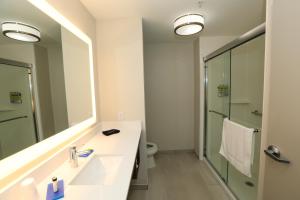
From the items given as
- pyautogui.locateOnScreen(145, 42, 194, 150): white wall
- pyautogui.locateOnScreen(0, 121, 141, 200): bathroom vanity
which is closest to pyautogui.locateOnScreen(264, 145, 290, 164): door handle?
pyautogui.locateOnScreen(0, 121, 141, 200): bathroom vanity

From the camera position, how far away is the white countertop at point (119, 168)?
2.54 feet

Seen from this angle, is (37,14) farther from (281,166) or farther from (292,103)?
(281,166)

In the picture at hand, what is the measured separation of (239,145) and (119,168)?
1.39 metres

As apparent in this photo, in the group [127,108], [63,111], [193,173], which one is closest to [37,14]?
[63,111]

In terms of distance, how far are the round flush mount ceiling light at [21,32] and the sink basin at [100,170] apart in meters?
0.97

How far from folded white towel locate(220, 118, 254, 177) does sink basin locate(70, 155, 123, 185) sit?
52.1 inches

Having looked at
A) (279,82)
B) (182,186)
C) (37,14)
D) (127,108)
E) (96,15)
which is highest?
(96,15)

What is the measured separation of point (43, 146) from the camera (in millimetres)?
1013

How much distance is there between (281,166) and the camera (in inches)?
35.1

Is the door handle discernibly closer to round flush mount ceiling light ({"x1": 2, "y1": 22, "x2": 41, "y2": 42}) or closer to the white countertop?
the white countertop

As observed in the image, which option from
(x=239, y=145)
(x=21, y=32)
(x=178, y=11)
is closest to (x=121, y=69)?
(x=178, y=11)

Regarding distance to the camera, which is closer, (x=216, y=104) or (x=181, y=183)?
(x=181, y=183)

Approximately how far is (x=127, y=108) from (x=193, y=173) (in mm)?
1588

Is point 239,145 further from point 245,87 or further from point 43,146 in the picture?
point 43,146
